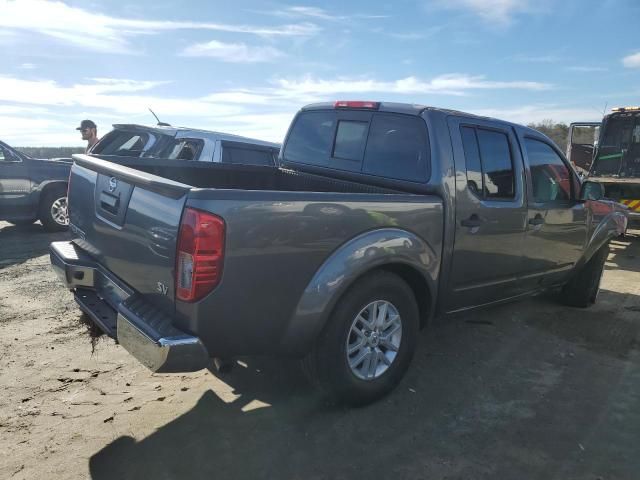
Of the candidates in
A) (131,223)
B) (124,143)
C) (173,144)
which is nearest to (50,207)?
(124,143)

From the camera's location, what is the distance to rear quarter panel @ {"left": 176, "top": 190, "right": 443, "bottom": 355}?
2395mm

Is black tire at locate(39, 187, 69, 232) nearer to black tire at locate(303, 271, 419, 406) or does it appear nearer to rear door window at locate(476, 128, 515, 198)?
black tire at locate(303, 271, 419, 406)

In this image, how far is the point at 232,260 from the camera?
238 cm

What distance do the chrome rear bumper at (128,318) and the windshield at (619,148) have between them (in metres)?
10.8

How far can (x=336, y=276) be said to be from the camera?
278 cm

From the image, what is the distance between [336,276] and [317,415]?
95 centimetres

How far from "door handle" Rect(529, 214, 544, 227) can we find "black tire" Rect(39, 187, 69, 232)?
7.75 metres

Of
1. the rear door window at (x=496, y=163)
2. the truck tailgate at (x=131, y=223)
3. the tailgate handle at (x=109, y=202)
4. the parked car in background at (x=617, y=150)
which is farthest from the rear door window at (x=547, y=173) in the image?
the parked car in background at (x=617, y=150)

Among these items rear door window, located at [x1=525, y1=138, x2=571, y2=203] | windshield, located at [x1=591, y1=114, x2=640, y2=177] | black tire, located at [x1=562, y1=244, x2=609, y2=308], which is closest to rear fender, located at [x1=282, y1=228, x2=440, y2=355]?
rear door window, located at [x1=525, y1=138, x2=571, y2=203]

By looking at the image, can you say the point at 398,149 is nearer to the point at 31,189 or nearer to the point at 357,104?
the point at 357,104

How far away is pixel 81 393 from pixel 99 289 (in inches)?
29.1

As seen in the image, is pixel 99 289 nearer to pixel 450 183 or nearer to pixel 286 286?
pixel 286 286

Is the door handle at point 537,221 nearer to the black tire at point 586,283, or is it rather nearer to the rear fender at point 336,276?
the black tire at point 586,283

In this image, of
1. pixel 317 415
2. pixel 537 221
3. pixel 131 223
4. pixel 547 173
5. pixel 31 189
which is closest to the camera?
pixel 131 223
